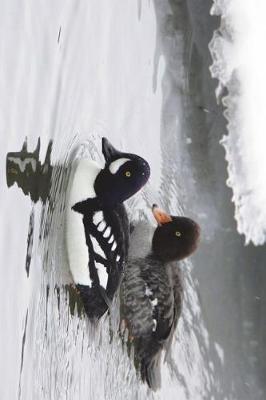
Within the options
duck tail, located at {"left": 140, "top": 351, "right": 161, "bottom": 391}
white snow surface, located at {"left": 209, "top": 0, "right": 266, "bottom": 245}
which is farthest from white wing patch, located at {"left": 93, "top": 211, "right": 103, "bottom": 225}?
white snow surface, located at {"left": 209, "top": 0, "right": 266, "bottom": 245}

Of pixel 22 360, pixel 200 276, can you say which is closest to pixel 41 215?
pixel 22 360

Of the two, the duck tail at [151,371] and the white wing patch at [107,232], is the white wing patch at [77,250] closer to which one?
the white wing patch at [107,232]

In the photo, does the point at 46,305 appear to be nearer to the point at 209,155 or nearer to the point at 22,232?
the point at 22,232

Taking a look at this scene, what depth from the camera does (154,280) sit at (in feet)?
3.40

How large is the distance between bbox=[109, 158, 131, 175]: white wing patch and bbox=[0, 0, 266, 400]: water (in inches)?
2.4

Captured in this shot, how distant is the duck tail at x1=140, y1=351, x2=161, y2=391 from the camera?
1.10m

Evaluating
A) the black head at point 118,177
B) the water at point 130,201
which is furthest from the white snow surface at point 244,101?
the black head at point 118,177

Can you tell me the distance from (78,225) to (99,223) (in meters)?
0.03

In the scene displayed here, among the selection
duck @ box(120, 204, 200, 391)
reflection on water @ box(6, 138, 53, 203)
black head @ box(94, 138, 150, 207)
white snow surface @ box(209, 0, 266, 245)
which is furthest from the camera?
white snow surface @ box(209, 0, 266, 245)

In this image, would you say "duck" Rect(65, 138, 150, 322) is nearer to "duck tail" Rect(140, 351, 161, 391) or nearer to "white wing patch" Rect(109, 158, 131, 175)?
"white wing patch" Rect(109, 158, 131, 175)

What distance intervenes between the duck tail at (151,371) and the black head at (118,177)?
30cm

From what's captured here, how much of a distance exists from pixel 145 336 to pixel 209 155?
0.50m

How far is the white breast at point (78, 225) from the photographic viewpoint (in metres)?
0.87

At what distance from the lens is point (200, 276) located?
137cm
